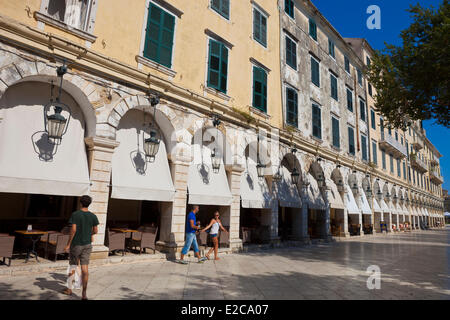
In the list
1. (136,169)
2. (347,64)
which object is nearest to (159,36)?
(136,169)

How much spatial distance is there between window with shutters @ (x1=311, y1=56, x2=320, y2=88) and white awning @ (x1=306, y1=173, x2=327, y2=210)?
5.78 meters

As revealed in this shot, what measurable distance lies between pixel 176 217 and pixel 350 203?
14.1m

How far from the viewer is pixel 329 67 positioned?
1902 cm

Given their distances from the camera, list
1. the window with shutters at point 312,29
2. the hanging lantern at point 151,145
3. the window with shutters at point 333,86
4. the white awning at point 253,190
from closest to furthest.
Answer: the hanging lantern at point 151,145 → the white awning at point 253,190 → the window with shutters at point 312,29 → the window with shutters at point 333,86

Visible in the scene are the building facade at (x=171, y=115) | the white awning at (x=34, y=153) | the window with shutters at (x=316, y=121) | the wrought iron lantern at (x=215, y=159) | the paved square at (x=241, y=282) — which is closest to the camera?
the paved square at (x=241, y=282)

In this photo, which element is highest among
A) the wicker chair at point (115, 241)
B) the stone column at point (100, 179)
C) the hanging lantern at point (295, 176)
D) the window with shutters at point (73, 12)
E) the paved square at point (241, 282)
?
the window with shutters at point (73, 12)

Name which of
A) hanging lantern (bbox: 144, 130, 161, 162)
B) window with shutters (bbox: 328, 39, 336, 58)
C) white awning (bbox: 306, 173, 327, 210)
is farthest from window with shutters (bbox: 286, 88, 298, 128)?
hanging lantern (bbox: 144, 130, 161, 162)

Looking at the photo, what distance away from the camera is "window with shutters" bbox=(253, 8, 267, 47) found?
1319 centimetres

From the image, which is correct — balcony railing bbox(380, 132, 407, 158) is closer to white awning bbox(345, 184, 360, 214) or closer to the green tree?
white awning bbox(345, 184, 360, 214)

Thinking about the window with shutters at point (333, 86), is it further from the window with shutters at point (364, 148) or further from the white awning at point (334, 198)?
the white awning at point (334, 198)

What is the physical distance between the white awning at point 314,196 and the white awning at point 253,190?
3531 mm

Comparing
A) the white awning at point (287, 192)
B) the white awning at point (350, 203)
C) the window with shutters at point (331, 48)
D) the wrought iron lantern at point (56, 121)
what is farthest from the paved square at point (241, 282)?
the window with shutters at point (331, 48)

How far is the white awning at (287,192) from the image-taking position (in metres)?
13.1

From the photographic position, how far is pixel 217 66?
432 inches
